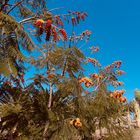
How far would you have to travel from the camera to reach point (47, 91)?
36.4 ft

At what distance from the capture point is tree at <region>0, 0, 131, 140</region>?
31.7ft

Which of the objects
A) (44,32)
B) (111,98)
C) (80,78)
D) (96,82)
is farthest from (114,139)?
(44,32)

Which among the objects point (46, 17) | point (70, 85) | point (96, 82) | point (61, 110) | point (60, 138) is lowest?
point (60, 138)

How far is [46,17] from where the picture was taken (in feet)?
36.4

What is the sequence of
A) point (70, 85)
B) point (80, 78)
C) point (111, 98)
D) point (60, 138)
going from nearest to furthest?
point (60, 138), point (70, 85), point (80, 78), point (111, 98)

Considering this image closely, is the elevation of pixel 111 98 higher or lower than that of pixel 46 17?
lower

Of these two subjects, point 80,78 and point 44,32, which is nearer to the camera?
point 44,32

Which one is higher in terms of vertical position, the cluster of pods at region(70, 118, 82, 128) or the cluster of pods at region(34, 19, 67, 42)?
the cluster of pods at region(34, 19, 67, 42)

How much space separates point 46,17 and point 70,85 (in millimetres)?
2875

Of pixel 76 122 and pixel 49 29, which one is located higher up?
pixel 49 29

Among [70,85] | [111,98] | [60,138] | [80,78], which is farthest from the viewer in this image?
[111,98]

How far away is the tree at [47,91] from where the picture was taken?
965cm

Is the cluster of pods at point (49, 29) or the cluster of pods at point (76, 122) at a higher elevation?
the cluster of pods at point (49, 29)

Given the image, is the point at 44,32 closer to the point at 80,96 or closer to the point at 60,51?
the point at 60,51
